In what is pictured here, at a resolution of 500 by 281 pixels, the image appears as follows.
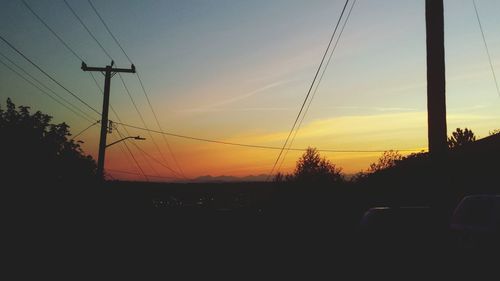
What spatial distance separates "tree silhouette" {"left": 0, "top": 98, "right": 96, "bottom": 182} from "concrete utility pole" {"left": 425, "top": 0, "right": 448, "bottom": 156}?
18.5m

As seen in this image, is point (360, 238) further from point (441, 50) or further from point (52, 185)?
point (52, 185)

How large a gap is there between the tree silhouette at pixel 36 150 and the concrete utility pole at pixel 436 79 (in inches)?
728

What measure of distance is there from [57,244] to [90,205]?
9523 mm

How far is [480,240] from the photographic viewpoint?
8359 millimetres

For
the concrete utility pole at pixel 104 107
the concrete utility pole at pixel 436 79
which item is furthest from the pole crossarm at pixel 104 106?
the concrete utility pole at pixel 436 79

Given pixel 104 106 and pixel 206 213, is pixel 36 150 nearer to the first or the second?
pixel 104 106

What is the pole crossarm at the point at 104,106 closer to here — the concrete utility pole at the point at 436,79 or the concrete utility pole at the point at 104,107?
the concrete utility pole at the point at 104,107

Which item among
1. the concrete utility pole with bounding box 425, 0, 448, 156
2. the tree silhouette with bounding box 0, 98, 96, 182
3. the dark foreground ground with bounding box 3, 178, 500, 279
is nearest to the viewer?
the concrete utility pole with bounding box 425, 0, 448, 156

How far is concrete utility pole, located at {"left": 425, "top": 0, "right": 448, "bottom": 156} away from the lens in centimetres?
885

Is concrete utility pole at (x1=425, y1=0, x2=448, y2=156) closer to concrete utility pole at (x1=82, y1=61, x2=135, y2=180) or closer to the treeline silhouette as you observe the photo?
the treeline silhouette

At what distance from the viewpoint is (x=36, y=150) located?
95.1 ft

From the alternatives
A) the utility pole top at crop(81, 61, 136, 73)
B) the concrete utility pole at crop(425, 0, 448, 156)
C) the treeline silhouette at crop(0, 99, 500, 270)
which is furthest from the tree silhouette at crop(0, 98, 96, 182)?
the concrete utility pole at crop(425, 0, 448, 156)

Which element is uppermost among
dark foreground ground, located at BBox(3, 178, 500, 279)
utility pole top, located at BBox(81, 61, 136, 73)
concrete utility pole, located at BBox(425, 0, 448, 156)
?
utility pole top, located at BBox(81, 61, 136, 73)

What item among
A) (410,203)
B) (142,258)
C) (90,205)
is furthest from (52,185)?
(410,203)
